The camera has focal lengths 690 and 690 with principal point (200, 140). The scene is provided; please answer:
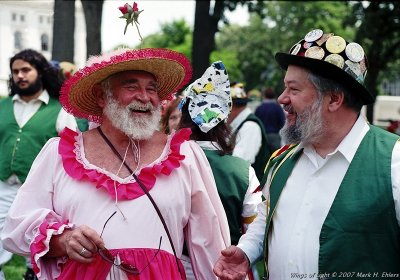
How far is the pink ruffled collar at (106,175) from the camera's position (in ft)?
10.9

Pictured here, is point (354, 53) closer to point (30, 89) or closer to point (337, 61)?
point (337, 61)

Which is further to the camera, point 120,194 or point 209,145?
point 209,145

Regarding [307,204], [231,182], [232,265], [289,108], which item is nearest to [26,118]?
[231,182]

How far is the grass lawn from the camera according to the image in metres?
7.22

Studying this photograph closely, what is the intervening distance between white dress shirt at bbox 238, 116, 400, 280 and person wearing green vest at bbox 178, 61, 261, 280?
103 centimetres

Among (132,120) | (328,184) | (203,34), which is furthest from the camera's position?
(203,34)

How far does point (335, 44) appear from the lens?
3.05 meters

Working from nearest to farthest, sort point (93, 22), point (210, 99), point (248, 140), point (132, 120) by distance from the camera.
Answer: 1. point (132, 120)
2. point (210, 99)
3. point (248, 140)
4. point (93, 22)

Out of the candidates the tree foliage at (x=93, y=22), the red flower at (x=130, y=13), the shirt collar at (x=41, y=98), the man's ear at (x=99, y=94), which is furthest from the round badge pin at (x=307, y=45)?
the tree foliage at (x=93, y=22)

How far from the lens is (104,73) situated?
3.51 meters

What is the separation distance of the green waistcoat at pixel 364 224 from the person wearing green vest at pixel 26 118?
3.56 meters

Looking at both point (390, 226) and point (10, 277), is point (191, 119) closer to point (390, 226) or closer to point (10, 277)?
point (390, 226)

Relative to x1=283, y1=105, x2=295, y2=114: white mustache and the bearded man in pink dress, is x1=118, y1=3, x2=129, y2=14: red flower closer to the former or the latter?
the bearded man in pink dress

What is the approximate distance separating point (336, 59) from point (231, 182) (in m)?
1.39
